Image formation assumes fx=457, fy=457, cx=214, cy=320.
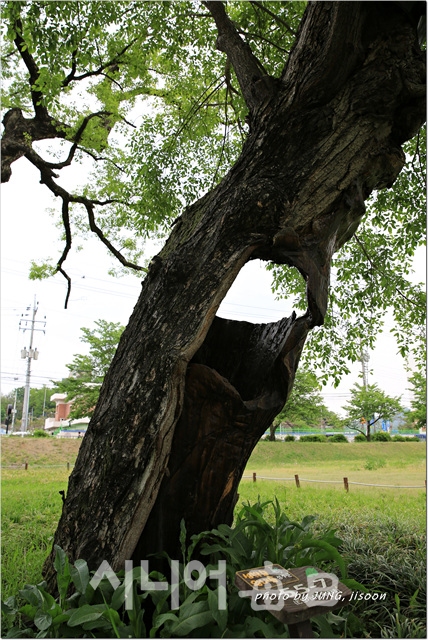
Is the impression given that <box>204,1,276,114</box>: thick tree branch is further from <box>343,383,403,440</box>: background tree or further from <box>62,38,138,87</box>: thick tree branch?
<box>343,383,403,440</box>: background tree

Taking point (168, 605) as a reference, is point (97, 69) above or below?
above

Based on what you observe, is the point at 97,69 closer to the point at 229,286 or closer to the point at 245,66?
the point at 245,66

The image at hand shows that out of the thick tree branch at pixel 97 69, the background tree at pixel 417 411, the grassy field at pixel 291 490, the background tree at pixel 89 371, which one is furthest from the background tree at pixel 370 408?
Result: the thick tree branch at pixel 97 69

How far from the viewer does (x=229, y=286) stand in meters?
2.27

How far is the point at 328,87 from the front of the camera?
2436 mm

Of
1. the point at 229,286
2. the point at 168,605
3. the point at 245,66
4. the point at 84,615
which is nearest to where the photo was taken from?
the point at 84,615

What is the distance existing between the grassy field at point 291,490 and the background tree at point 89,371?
3224 millimetres

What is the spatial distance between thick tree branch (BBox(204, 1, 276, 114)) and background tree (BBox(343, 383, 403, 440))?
581 inches

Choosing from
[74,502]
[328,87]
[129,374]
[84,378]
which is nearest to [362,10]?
[328,87]

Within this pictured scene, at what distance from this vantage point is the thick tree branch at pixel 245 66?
263cm

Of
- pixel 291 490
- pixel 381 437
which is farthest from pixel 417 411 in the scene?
pixel 291 490

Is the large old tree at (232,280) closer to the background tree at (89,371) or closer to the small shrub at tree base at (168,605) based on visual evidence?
the small shrub at tree base at (168,605)

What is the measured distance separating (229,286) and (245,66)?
161 centimetres

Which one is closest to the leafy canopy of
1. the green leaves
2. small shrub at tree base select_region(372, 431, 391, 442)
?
the green leaves
